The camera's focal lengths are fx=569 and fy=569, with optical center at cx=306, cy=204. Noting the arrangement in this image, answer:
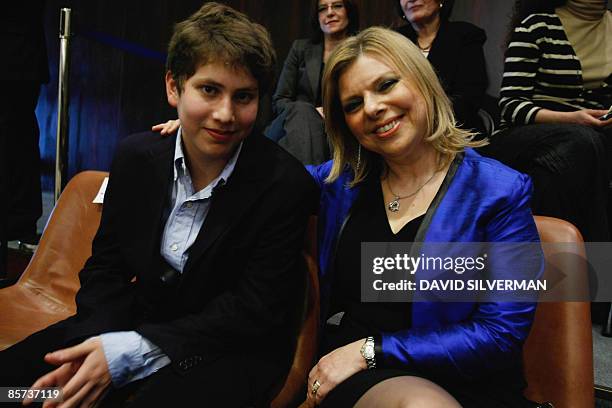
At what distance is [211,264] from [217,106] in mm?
364

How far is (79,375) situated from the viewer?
1167 mm

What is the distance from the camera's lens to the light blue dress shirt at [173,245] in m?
1.22

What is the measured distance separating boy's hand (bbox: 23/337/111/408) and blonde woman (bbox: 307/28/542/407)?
0.45 meters

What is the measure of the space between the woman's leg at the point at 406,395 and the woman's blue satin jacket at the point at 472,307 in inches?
3.3

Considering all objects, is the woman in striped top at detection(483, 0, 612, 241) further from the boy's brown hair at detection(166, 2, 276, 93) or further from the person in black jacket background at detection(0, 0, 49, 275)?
the person in black jacket background at detection(0, 0, 49, 275)

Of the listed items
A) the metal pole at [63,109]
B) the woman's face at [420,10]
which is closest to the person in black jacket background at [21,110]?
the metal pole at [63,109]

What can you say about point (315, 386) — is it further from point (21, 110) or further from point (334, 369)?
point (21, 110)

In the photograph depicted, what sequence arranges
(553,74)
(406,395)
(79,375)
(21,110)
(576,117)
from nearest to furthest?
1. (406,395)
2. (79,375)
3. (576,117)
4. (553,74)
5. (21,110)

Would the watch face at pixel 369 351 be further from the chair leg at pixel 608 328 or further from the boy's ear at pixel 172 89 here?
the chair leg at pixel 608 328

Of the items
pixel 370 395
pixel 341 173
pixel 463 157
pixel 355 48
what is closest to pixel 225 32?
pixel 355 48

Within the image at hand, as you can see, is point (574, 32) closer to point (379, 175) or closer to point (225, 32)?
point (379, 175)

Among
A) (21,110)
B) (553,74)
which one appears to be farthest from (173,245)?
(21,110)

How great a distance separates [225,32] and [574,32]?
1.56 metres

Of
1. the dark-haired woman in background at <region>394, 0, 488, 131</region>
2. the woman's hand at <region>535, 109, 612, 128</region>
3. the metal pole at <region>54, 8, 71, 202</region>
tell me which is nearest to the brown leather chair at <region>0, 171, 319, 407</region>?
the metal pole at <region>54, 8, 71, 202</region>
